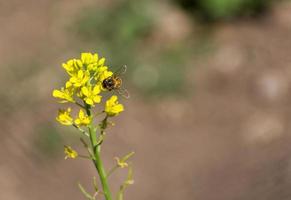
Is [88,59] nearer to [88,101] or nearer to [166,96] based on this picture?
[88,101]

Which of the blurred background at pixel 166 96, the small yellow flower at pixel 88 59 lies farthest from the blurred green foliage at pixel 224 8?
the small yellow flower at pixel 88 59

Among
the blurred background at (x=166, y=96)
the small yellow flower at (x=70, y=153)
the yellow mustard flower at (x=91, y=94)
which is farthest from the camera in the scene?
the blurred background at (x=166, y=96)

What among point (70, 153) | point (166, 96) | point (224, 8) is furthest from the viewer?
point (224, 8)

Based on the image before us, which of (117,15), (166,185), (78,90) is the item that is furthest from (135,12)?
(78,90)

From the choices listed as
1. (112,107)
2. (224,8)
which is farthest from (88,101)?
(224,8)

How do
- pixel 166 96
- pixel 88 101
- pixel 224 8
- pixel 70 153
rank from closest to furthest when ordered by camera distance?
pixel 88 101 < pixel 70 153 < pixel 166 96 < pixel 224 8

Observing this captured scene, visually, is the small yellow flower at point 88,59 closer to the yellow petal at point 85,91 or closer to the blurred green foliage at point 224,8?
the yellow petal at point 85,91

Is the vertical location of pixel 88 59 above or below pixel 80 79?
above

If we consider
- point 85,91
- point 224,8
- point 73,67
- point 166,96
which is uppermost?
point 224,8
